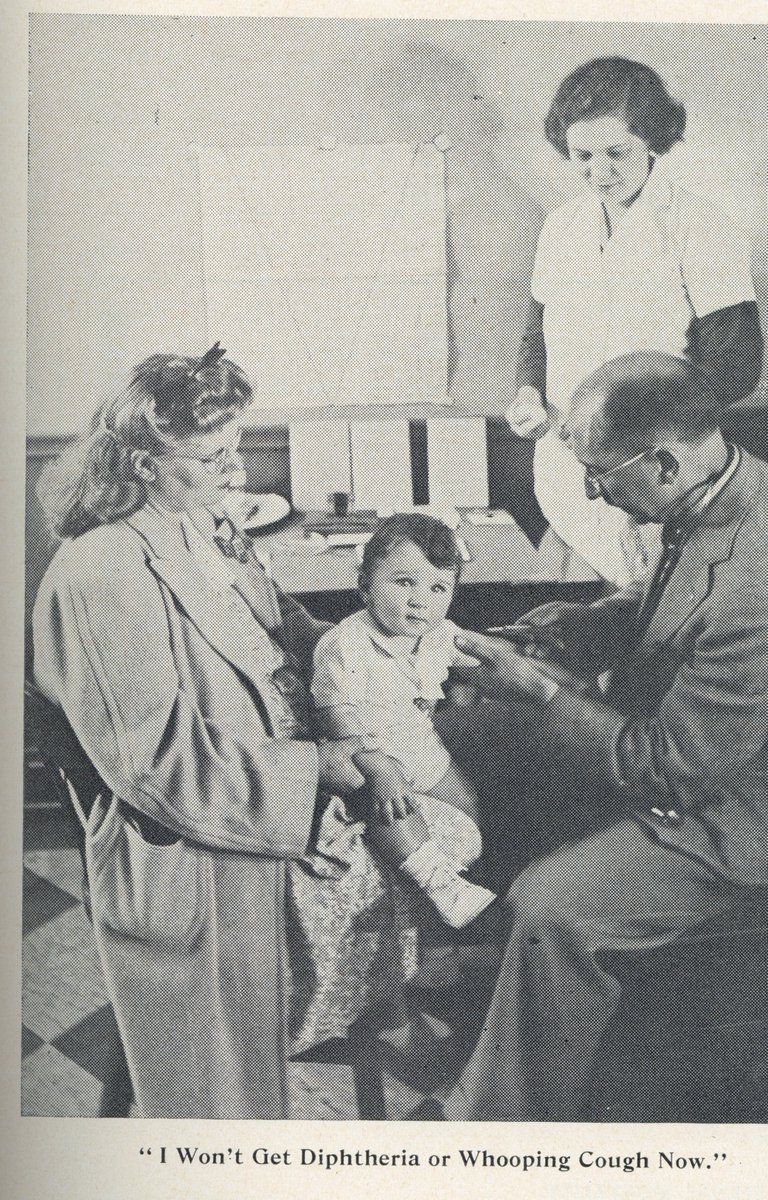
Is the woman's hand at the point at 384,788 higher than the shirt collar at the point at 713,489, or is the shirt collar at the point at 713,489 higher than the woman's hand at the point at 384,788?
the shirt collar at the point at 713,489

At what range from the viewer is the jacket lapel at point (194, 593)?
2.22 metres

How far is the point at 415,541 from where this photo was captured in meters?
Answer: 2.23

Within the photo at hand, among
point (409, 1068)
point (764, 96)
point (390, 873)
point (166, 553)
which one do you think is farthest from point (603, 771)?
point (764, 96)

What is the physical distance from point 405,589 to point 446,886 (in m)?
0.49

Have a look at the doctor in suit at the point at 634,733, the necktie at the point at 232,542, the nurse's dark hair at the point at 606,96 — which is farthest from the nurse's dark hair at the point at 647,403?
the necktie at the point at 232,542

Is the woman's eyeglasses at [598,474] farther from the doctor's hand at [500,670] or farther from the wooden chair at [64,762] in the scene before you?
the wooden chair at [64,762]

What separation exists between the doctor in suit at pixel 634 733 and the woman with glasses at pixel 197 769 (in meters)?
0.25

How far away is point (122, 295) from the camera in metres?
2.23

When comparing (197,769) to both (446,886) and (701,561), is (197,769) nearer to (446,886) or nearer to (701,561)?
(446,886)

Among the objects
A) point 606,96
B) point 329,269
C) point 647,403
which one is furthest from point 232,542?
point 606,96

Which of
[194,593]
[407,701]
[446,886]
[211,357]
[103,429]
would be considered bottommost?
[446,886]

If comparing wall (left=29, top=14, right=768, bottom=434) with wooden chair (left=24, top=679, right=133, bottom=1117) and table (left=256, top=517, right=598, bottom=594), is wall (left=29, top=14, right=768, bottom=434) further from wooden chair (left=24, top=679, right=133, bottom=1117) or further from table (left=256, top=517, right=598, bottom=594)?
wooden chair (left=24, top=679, right=133, bottom=1117)

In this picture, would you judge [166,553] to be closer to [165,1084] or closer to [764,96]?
[165,1084]

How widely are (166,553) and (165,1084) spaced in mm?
863
